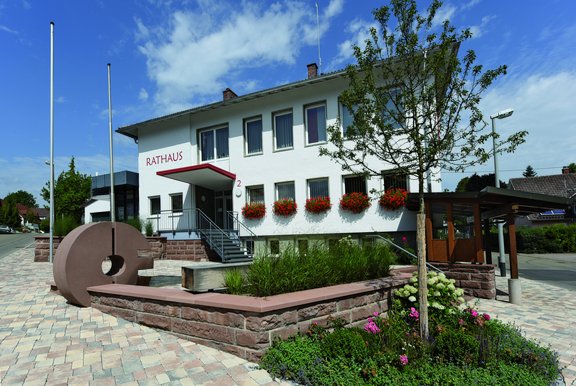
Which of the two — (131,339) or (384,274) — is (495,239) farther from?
(131,339)

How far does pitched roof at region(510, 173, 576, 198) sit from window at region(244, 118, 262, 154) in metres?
35.7

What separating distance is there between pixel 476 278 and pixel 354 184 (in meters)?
7.00

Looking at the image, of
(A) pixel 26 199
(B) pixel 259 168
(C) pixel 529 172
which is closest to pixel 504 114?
(B) pixel 259 168

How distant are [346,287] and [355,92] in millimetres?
2711

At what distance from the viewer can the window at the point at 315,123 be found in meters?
15.6

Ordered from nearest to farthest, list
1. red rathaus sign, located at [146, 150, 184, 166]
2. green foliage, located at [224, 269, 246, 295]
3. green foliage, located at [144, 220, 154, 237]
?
green foliage, located at [224, 269, 246, 295]
green foliage, located at [144, 220, 154, 237]
red rathaus sign, located at [146, 150, 184, 166]

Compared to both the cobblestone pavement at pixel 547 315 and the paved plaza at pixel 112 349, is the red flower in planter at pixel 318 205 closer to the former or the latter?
the cobblestone pavement at pixel 547 315

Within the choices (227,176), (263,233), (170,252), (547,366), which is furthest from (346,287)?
(170,252)

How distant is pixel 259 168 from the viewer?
16.9 metres

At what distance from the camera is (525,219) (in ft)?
133

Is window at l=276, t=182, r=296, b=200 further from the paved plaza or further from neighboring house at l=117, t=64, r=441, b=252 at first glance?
the paved plaza

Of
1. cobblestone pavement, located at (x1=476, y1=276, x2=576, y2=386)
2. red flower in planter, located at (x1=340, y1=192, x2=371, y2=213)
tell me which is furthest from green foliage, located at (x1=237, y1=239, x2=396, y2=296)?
red flower in planter, located at (x1=340, y1=192, x2=371, y2=213)

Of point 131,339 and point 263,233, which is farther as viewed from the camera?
point 263,233

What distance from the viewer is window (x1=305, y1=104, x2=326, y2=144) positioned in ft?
51.3
